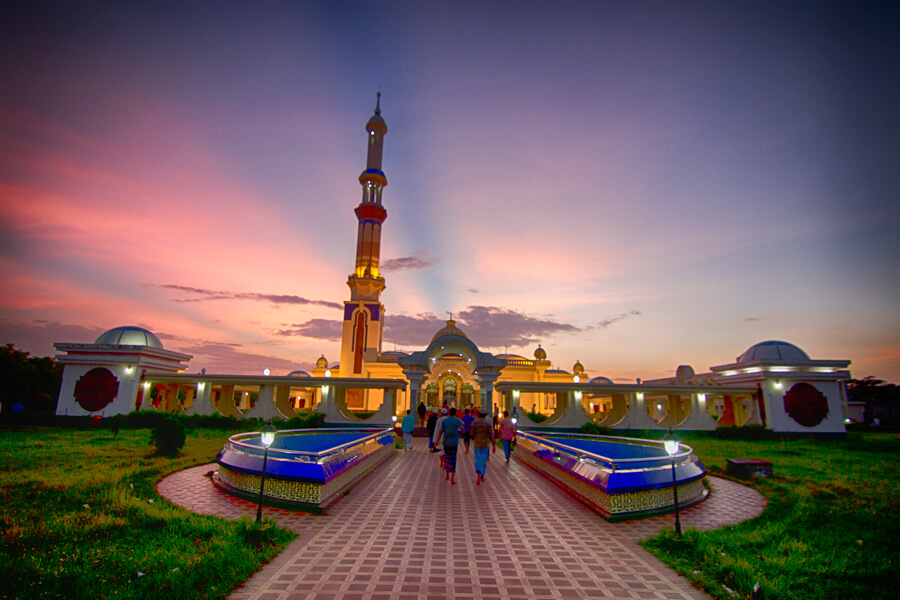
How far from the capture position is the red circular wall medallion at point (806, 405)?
25906 mm

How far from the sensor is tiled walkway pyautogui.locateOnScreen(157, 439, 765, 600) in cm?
458

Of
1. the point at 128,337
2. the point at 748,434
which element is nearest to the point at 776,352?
the point at 748,434

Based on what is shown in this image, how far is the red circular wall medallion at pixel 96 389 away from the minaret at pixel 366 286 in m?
17.4

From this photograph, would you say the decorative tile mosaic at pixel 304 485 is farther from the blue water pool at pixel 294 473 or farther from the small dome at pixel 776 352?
the small dome at pixel 776 352

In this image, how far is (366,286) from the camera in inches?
1716

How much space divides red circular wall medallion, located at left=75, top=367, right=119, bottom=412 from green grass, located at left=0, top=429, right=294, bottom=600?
18459 mm

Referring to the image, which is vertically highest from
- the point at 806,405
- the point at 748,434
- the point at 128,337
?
the point at 128,337

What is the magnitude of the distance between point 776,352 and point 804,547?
2753 cm

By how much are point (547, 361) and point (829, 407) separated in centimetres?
1953

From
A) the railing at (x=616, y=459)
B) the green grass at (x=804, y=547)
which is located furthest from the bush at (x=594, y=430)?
the green grass at (x=804, y=547)

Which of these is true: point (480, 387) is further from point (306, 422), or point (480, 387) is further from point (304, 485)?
point (304, 485)

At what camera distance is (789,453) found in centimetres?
1869

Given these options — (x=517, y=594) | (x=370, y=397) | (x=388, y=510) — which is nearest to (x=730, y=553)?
(x=517, y=594)

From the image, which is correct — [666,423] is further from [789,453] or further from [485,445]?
[485,445]
